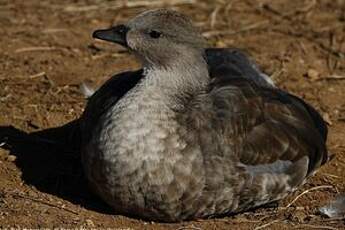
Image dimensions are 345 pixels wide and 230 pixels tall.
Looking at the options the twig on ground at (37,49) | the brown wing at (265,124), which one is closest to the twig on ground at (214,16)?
the twig on ground at (37,49)

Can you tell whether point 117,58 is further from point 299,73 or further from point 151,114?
point 151,114

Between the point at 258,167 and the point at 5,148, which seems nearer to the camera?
the point at 258,167

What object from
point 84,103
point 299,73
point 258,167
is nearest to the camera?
point 258,167

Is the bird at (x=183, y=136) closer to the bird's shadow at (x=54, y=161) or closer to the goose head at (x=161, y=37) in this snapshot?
the goose head at (x=161, y=37)

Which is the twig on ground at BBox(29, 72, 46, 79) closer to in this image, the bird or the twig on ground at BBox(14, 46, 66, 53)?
the twig on ground at BBox(14, 46, 66, 53)

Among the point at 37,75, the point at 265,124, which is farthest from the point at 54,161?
the point at 37,75

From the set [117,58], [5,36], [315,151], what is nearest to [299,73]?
[117,58]

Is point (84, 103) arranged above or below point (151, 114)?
below
